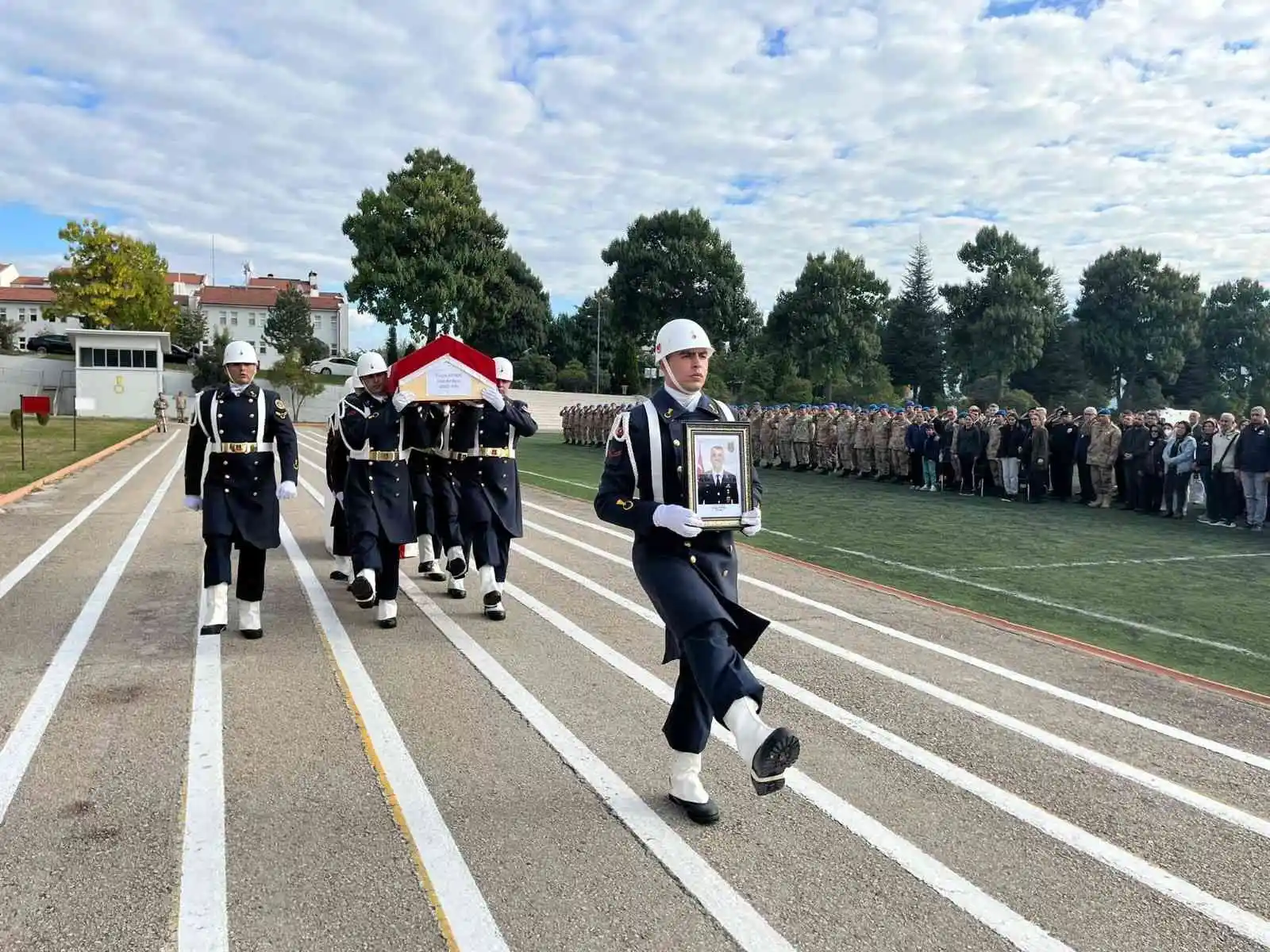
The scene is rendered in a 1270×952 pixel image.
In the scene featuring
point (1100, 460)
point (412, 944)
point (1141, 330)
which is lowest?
point (412, 944)

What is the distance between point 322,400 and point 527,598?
60987mm

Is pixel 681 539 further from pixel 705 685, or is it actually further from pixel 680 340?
pixel 680 340

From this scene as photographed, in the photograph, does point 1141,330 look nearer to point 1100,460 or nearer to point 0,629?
point 1100,460

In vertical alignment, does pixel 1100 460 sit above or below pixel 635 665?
above

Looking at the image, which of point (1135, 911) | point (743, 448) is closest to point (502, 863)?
point (743, 448)

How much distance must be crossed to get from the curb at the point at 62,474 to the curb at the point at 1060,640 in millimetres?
12759

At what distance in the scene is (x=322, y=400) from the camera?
6575 cm

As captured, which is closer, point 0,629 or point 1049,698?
point 1049,698

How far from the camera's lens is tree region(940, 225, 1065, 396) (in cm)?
5759

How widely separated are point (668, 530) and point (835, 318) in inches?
2221

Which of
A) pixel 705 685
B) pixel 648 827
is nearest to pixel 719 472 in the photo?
pixel 705 685

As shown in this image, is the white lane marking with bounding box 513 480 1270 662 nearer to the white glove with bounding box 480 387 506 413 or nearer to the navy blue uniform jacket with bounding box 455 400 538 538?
the navy blue uniform jacket with bounding box 455 400 538 538

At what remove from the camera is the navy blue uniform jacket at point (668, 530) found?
4082 millimetres

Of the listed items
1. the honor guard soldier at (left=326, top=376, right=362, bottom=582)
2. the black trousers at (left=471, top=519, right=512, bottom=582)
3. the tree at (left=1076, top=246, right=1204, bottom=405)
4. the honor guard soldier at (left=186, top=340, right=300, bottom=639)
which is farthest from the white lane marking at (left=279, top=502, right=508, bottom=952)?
the tree at (left=1076, top=246, right=1204, bottom=405)
